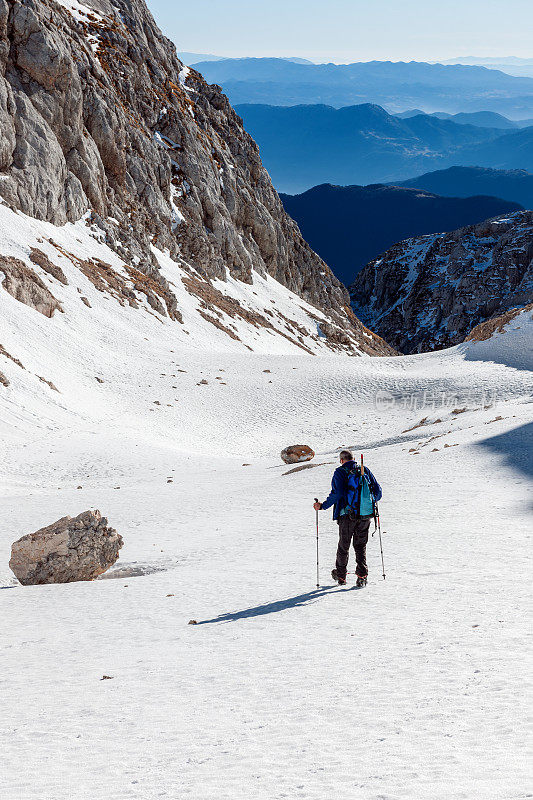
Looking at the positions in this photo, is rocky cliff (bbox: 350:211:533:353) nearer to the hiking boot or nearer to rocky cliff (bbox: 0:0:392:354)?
rocky cliff (bbox: 0:0:392:354)

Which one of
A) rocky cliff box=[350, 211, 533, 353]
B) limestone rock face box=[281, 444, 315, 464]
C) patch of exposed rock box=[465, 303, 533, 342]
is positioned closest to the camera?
limestone rock face box=[281, 444, 315, 464]

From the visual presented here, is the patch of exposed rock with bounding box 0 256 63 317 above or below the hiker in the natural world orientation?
above

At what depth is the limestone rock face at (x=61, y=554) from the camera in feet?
42.9

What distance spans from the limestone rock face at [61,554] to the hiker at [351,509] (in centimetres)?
493

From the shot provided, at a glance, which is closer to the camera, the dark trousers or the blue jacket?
the dark trousers

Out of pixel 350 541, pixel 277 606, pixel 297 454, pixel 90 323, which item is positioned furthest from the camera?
pixel 90 323

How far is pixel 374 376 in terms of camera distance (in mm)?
37750

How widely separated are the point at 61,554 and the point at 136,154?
6032 centimetres

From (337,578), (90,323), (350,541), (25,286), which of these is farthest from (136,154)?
(337,578)

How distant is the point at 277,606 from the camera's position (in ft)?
32.7

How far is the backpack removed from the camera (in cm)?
1072

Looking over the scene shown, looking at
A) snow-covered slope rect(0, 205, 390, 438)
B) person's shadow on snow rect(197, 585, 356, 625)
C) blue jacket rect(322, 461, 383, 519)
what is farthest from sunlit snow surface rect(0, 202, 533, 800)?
snow-covered slope rect(0, 205, 390, 438)

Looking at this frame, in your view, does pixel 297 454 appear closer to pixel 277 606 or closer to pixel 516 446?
pixel 516 446

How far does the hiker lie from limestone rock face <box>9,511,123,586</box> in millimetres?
4932
